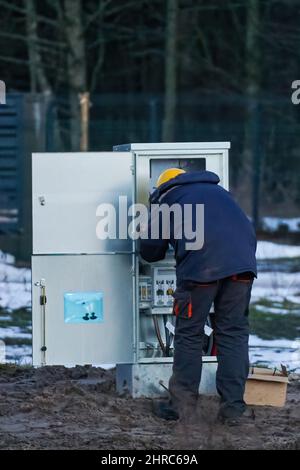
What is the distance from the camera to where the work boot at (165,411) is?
714cm

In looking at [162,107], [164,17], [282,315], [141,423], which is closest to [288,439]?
[141,423]

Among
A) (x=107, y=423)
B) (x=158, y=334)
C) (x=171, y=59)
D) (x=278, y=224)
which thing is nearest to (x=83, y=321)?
(x=158, y=334)

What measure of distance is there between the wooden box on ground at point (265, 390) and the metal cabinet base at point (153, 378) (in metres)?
0.27

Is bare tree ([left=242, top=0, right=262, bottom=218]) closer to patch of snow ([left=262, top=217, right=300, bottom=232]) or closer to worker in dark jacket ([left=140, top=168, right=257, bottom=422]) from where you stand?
patch of snow ([left=262, top=217, right=300, bottom=232])

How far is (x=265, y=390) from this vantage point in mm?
7672

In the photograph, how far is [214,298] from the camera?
23.4ft

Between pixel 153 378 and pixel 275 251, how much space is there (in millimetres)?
9564

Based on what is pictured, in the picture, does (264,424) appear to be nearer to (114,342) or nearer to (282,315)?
(114,342)

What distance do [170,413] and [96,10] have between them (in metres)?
15.4

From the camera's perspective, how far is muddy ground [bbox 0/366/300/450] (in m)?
6.43

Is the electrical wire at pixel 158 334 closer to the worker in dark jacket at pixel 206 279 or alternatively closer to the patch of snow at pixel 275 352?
the worker in dark jacket at pixel 206 279

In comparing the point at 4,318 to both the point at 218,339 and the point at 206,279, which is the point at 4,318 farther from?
the point at 206,279

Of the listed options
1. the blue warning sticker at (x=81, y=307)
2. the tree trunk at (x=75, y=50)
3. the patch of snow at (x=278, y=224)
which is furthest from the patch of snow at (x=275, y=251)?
the blue warning sticker at (x=81, y=307)

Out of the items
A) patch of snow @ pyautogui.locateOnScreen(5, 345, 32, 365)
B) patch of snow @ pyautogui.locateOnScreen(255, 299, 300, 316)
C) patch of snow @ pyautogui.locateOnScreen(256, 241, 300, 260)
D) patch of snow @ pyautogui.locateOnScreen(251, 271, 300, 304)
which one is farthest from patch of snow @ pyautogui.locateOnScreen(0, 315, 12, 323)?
patch of snow @ pyautogui.locateOnScreen(256, 241, 300, 260)
